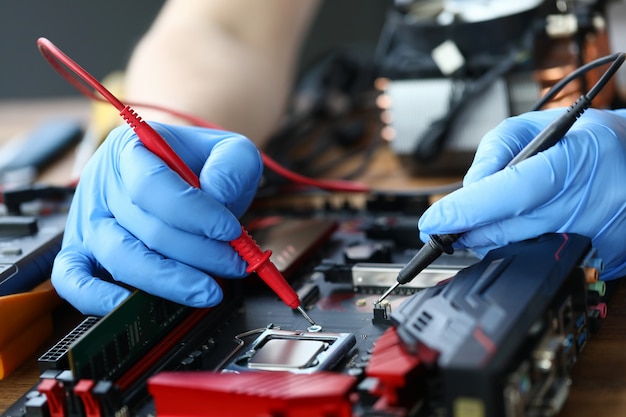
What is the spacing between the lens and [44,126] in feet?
6.16

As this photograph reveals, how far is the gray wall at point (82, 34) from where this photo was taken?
2385mm

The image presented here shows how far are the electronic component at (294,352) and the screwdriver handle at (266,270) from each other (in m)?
0.05

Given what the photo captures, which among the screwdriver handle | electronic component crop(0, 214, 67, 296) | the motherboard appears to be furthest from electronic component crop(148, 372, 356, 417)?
electronic component crop(0, 214, 67, 296)

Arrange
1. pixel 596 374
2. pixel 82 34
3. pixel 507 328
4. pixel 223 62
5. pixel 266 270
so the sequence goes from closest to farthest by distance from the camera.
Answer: pixel 507 328 < pixel 596 374 < pixel 266 270 < pixel 223 62 < pixel 82 34

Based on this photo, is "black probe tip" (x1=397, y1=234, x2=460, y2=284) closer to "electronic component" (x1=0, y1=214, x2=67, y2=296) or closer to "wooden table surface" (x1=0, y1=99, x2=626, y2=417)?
"wooden table surface" (x1=0, y1=99, x2=626, y2=417)

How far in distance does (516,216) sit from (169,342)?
0.37m

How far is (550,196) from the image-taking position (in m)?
0.81

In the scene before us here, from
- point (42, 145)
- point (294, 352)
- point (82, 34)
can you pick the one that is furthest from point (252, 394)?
point (82, 34)

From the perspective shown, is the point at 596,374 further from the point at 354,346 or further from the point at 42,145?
the point at 42,145

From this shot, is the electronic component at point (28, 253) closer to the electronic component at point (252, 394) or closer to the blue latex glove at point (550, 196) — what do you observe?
the electronic component at point (252, 394)

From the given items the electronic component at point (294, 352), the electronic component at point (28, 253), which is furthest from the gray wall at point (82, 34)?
the electronic component at point (294, 352)

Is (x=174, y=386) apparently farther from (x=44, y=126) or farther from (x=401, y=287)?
(x=44, y=126)

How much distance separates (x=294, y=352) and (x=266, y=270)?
12 cm

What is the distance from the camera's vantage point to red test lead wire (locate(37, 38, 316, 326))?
86 centimetres
